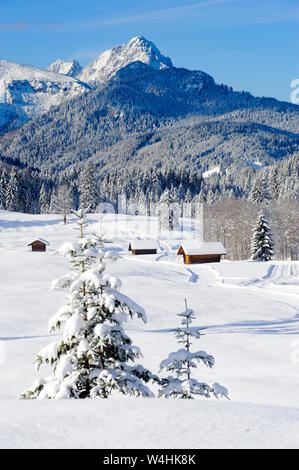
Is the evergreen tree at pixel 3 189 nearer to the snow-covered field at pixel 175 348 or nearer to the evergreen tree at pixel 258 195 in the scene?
the snow-covered field at pixel 175 348

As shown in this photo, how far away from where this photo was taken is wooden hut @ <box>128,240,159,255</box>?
2492 inches

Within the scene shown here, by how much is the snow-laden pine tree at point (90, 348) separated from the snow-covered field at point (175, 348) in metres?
0.83

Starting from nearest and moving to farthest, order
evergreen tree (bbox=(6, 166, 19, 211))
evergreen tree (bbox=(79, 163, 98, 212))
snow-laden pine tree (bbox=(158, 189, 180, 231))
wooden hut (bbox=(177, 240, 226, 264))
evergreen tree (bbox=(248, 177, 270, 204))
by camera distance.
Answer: wooden hut (bbox=(177, 240, 226, 264))
snow-laden pine tree (bbox=(158, 189, 180, 231))
evergreen tree (bbox=(79, 163, 98, 212))
evergreen tree (bbox=(248, 177, 270, 204))
evergreen tree (bbox=(6, 166, 19, 211))

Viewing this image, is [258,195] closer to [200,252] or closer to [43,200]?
[200,252]

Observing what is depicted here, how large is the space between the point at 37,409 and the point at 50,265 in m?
42.9

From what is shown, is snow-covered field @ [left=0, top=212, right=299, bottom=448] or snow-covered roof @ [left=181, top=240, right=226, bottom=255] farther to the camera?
snow-covered roof @ [left=181, top=240, right=226, bottom=255]

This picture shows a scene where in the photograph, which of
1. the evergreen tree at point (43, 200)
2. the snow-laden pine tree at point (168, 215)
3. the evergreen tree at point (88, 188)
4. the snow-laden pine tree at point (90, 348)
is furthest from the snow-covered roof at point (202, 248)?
the evergreen tree at point (43, 200)

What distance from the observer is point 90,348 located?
6734 millimetres

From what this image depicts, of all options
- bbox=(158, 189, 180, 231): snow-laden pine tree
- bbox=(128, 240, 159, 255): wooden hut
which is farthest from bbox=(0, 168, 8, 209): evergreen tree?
bbox=(128, 240, 159, 255): wooden hut

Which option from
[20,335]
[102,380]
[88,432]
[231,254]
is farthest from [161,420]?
[231,254]

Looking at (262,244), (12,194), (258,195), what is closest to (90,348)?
(262,244)

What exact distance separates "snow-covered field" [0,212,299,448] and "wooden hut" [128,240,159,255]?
78.9 inches

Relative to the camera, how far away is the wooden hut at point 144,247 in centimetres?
6330

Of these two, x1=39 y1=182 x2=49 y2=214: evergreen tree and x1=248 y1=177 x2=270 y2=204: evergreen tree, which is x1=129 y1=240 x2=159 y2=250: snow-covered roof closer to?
x1=248 y1=177 x2=270 y2=204: evergreen tree
